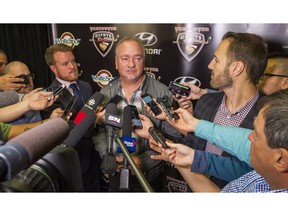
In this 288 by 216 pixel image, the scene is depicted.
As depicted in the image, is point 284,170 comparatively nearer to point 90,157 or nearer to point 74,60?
point 90,157

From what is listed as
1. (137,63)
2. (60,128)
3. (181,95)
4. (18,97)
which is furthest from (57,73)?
(60,128)

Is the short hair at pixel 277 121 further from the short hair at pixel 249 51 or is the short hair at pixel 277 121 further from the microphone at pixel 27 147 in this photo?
the microphone at pixel 27 147

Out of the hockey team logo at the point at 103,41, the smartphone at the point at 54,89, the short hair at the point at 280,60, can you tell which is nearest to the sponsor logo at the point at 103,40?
the hockey team logo at the point at 103,41

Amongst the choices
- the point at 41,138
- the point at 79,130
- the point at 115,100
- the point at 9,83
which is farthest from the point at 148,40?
the point at 41,138

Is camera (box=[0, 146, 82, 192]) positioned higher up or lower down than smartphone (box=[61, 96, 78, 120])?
higher up

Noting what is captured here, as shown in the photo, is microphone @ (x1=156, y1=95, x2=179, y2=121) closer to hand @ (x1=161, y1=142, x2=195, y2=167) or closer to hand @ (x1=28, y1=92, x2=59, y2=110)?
hand @ (x1=161, y1=142, x2=195, y2=167)

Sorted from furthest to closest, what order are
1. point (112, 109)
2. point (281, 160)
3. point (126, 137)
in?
point (112, 109) → point (126, 137) → point (281, 160)

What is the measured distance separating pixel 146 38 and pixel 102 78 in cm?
25

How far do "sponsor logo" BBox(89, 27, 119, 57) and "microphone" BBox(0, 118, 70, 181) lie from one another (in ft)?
2.20

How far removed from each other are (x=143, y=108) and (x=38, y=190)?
73 centimetres

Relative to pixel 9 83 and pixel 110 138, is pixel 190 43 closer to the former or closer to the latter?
pixel 110 138

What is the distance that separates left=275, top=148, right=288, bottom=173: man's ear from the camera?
0.69 m

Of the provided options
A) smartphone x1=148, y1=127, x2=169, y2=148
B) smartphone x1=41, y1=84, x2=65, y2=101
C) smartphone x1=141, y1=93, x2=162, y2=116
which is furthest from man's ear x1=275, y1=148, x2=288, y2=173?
smartphone x1=41, y1=84, x2=65, y2=101

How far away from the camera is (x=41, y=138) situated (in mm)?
392
